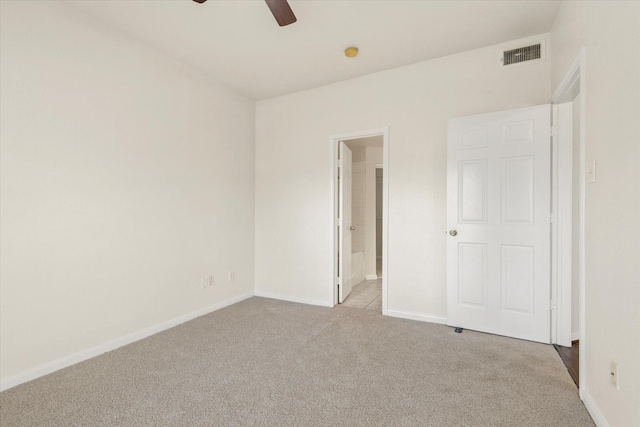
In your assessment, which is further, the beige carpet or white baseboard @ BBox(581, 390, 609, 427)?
the beige carpet

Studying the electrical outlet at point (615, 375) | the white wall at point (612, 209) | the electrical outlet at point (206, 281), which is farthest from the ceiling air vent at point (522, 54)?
the electrical outlet at point (206, 281)

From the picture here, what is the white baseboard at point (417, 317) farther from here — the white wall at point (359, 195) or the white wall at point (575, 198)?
the white wall at point (359, 195)

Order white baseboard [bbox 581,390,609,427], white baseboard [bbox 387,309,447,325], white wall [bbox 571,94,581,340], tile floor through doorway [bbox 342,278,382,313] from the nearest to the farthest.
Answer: white baseboard [bbox 581,390,609,427] < white wall [bbox 571,94,581,340] < white baseboard [bbox 387,309,447,325] < tile floor through doorway [bbox 342,278,382,313]

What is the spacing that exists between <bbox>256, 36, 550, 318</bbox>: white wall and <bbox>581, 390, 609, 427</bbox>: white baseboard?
52.9 inches

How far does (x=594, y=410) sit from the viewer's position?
1.66 m

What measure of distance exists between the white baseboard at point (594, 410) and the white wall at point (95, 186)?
3346 mm

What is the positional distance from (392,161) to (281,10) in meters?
1.94

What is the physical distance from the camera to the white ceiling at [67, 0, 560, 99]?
235 cm

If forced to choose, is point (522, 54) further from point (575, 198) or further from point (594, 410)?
point (594, 410)

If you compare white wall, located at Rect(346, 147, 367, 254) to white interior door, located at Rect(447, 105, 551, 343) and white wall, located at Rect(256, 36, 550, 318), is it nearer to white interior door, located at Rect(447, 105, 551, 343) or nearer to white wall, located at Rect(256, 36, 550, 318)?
white wall, located at Rect(256, 36, 550, 318)

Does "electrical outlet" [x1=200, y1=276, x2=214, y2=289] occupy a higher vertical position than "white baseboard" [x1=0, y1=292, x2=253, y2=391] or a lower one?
higher

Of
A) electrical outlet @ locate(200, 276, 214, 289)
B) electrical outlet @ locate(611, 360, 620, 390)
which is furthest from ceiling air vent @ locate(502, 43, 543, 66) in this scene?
electrical outlet @ locate(200, 276, 214, 289)

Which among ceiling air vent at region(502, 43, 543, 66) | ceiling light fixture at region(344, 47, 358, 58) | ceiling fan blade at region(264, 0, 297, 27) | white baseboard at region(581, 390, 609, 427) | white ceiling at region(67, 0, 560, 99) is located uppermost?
white ceiling at region(67, 0, 560, 99)

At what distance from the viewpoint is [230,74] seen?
3.48 metres
